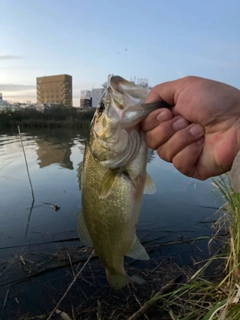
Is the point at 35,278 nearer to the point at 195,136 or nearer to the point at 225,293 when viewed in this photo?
the point at 225,293

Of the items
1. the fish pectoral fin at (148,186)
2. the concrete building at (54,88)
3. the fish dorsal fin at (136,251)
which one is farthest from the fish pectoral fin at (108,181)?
the concrete building at (54,88)

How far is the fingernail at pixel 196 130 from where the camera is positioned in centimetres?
207

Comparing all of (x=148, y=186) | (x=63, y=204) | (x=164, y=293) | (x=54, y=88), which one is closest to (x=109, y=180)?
(x=148, y=186)

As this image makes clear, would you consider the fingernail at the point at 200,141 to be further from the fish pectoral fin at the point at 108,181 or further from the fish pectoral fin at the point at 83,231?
the fish pectoral fin at the point at 83,231

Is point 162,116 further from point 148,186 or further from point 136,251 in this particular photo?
point 136,251

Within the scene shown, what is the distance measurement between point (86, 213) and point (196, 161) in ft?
2.96

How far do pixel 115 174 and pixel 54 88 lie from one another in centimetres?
8386

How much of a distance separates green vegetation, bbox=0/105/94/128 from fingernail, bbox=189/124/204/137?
4061 centimetres

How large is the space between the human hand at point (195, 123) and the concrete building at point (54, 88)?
71341 millimetres

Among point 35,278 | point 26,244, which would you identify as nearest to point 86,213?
point 35,278

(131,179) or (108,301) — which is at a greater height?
(131,179)

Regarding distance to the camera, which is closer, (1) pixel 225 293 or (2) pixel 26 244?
(1) pixel 225 293

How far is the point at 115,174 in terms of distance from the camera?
2150 mm

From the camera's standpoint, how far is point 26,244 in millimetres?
7098
